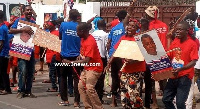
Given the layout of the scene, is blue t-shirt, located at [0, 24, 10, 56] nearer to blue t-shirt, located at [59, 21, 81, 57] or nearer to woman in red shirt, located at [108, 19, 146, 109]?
blue t-shirt, located at [59, 21, 81, 57]

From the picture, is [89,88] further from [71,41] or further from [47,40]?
[47,40]

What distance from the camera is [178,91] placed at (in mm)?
6984

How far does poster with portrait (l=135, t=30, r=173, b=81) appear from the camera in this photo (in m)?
7.23

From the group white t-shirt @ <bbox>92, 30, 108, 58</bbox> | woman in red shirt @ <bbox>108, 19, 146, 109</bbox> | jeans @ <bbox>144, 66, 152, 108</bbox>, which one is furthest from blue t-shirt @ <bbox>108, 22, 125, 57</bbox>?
woman in red shirt @ <bbox>108, 19, 146, 109</bbox>

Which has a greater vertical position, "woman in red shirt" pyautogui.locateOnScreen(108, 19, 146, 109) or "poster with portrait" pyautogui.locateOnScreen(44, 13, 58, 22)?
"poster with portrait" pyautogui.locateOnScreen(44, 13, 58, 22)

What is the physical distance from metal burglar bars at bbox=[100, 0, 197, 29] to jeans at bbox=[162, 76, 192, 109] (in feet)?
19.9

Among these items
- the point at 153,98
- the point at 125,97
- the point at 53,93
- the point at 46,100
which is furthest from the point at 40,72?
the point at 125,97

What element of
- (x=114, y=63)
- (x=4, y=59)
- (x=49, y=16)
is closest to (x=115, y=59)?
(x=114, y=63)

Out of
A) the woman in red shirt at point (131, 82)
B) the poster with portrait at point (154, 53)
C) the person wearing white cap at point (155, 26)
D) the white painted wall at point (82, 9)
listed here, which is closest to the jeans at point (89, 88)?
the woman in red shirt at point (131, 82)

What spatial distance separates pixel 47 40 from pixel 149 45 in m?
3.41

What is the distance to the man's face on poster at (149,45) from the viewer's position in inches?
289

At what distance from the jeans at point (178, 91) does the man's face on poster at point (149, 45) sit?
58 centimetres

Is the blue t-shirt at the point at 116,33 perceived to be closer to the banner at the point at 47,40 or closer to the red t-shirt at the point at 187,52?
the banner at the point at 47,40

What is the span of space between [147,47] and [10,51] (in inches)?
160
